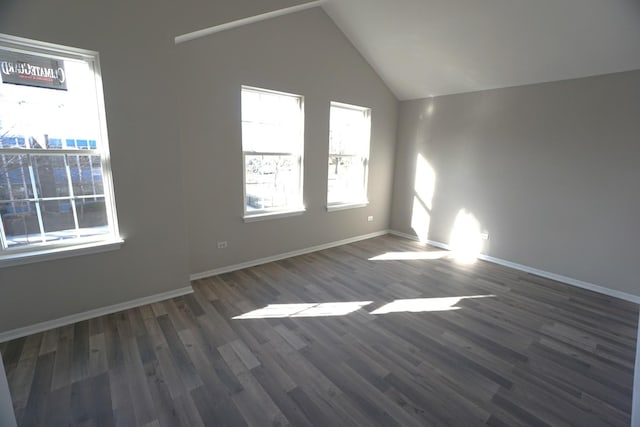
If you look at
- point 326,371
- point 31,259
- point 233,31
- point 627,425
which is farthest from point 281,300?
point 233,31

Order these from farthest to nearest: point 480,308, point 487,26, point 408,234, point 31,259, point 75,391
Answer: point 408,234 < point 487,26 < point 480,308 < point 31,259 < point 75,391

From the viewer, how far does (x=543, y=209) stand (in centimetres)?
376

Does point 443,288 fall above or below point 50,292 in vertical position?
below

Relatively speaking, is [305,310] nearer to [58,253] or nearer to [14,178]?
[58,253]

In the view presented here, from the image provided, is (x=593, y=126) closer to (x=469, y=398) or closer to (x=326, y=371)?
(x=469, y=398)

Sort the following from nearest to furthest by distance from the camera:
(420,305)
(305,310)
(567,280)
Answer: (305,310) < (420,305) < (567,280)

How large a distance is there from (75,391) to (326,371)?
1.67 metres

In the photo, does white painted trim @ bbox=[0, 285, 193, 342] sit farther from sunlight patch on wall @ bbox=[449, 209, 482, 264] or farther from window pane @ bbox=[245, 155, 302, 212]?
sunlight patch on wall @ bbox=[449, 209, 482, 264]

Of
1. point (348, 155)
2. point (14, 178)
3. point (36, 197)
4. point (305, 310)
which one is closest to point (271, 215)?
point (305, 310)

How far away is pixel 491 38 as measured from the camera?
3281mm

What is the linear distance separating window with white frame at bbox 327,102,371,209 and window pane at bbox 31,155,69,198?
3243mm

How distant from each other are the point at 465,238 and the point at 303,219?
268 centimetres

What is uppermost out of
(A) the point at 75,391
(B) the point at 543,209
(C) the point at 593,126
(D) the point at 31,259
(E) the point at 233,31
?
(E) the point at 233,31

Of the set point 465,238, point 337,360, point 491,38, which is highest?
point 491,38
